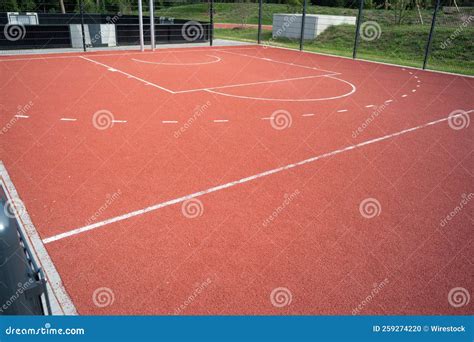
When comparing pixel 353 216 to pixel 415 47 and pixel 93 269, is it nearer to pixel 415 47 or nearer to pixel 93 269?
pixel 93 269

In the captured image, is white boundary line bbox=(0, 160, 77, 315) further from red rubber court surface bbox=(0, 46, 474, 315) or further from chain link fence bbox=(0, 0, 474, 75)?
chain link fence bbox=(0, 0, 474, 75)

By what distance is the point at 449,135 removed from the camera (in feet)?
24.1

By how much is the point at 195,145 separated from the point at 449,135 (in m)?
4.68

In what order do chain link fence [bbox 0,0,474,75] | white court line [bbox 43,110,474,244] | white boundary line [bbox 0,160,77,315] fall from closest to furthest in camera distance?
white boundary line [bbox 0,160,77,315], white court line [bbox 43,110,474,244], chain link fence [bbox 0,0,474,75]

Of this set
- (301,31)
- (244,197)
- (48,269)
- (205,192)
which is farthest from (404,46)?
(48,269)

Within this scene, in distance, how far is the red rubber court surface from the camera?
3.25 meters

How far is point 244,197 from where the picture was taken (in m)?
4.72

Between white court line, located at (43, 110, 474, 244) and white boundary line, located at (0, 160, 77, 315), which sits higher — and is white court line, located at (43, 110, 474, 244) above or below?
below

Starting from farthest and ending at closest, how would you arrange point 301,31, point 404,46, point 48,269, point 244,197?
point 404,46, point 301,31, point 244,197, point 48,269

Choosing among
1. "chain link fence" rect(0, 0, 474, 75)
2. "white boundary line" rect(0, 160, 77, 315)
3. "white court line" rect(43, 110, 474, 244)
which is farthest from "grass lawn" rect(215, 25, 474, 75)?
"white boundary line" rect(0, 160, 77, 315)

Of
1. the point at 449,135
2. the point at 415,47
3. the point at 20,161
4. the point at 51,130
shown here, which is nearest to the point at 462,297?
the point at 449,135

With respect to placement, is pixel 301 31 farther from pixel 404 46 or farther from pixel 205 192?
pixel 205 192

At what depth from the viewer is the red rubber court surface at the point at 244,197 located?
→ 3.25 m

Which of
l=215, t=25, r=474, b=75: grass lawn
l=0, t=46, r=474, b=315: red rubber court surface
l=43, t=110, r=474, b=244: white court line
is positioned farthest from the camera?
l=215, t=25, r=474, b=75: grass lawn
